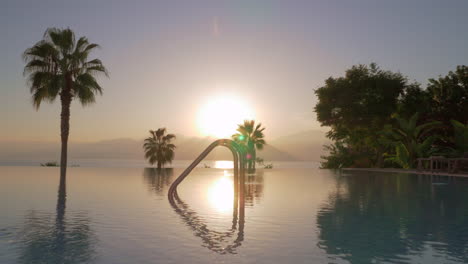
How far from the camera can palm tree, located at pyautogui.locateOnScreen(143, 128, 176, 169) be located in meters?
48.7

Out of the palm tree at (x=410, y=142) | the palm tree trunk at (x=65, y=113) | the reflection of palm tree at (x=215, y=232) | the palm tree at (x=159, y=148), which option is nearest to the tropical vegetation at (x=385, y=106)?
the palm tree at (x=410, y=142)

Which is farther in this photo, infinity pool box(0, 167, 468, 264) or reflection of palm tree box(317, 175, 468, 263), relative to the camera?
reflection of palm tree box(317, 175, 468, 263)

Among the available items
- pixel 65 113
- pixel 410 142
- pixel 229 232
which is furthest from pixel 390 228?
pixel 410 142

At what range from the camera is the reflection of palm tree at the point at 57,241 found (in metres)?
6.66

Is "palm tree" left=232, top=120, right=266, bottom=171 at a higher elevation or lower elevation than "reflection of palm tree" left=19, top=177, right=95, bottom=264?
higher

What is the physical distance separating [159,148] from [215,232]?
133 ft

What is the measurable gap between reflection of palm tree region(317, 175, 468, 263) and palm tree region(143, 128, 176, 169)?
34.7m

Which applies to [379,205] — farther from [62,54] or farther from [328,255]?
[62,54]

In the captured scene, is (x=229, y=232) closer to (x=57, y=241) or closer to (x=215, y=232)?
(x=215, y=232)

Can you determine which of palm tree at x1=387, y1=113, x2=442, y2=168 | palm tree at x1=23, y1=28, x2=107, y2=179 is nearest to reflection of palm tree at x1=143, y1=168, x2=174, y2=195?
palm tree at x1=23, y1=28, x2=107, y2=179

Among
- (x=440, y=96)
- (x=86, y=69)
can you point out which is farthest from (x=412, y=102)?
(x=86, y=69)

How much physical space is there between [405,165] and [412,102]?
8867 mm

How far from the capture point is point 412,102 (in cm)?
4797

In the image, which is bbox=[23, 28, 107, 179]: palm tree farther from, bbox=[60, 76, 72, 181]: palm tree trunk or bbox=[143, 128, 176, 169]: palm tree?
bbox=[143, 128, 176, 169]: palm tree
